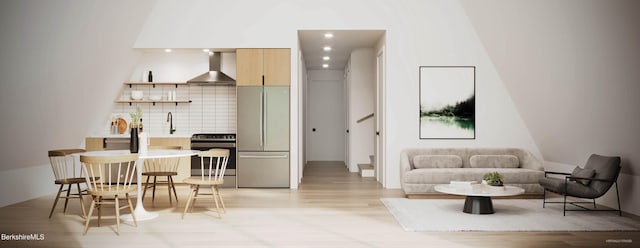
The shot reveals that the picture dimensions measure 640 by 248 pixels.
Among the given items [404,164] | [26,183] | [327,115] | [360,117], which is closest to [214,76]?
[26,183]

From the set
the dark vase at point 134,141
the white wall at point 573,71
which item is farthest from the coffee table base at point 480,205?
the dark vase at point 134,141

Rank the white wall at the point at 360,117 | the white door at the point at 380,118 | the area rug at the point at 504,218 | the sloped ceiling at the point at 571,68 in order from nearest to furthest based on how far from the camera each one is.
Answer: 1. the sloped ceiling at the point at 571,68
2. the area rug at the point at 504,218
3. the white door at the point at 380,118
4. the white wall at the point at 360,117

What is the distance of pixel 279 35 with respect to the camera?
7.40 m

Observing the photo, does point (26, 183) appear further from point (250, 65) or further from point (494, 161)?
point (494, 161)

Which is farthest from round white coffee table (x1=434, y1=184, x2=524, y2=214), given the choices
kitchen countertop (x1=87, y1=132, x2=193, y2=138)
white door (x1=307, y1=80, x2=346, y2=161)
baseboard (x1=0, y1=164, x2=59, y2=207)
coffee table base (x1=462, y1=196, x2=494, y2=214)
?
white door (x1=307, y1=80, x2=346, y2=161)

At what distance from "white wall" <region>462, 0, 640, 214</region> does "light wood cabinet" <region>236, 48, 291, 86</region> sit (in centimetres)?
286

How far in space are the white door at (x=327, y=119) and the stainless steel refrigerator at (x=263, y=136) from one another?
5260 mm

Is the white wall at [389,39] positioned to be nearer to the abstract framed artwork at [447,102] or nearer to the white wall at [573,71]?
the abstract framed artwork at [447,102]

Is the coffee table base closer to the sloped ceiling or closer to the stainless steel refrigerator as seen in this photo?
the sloped ceiling

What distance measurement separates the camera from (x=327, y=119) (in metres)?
12.7

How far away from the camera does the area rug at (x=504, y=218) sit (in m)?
4.65

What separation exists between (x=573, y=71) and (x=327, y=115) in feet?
25.9

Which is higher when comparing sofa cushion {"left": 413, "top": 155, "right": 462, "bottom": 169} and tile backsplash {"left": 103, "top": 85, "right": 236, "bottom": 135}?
tile backsplash {"left": 103, "top": 85, "right": 236, "bottom": 135}

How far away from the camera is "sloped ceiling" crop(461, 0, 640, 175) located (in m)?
4.46
